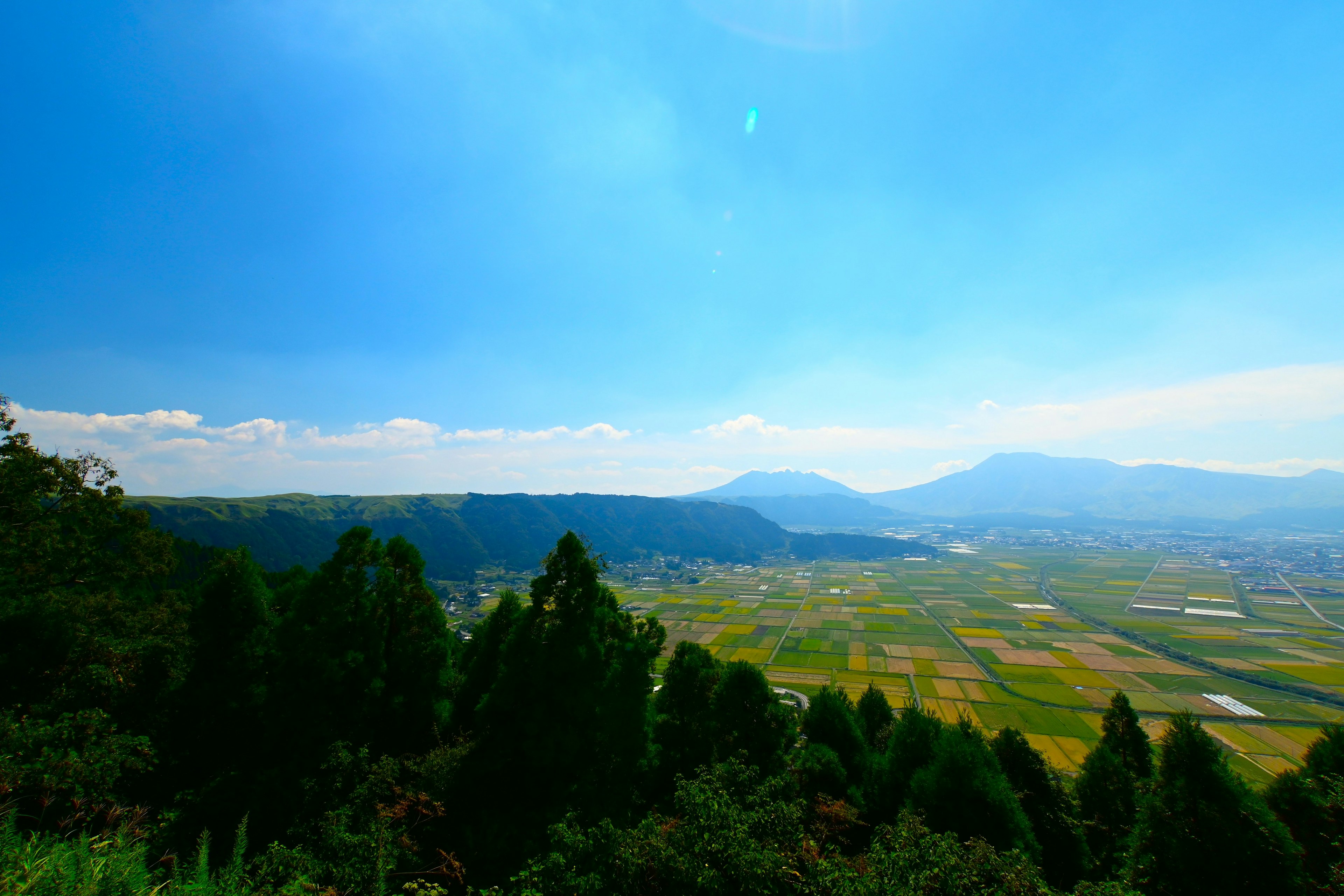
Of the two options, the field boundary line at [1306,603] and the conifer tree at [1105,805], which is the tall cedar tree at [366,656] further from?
the field boundary line at [1306,603]

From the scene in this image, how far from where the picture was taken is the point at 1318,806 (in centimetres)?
1605

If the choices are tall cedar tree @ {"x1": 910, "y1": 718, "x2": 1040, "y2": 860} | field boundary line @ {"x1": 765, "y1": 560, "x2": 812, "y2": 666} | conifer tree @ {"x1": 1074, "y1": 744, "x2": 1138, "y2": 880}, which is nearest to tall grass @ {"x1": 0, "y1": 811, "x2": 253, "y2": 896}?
tall cedar tree @ {"x1": 910, "y1": 718, "x2": 1040, "y2": 860}

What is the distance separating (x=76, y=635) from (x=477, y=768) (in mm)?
14307

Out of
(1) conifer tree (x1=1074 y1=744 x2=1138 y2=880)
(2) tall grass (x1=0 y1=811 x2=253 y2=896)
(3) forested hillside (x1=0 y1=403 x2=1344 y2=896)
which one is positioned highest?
(2) tall grass (x1=0 y1=811 x2=253 y2=896)

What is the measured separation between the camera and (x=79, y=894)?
5633 millimetres

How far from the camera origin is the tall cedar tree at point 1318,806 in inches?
587

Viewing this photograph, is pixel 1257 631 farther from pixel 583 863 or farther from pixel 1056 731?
pixel 583 863

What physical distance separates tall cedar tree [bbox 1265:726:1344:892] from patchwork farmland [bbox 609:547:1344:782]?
25.2 m

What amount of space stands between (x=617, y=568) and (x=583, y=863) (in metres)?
176

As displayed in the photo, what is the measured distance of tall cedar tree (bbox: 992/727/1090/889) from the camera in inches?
787

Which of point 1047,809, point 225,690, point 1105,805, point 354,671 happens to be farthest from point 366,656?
point 1105,805

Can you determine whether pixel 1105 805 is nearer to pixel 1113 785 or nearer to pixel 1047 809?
pixel 1113 785

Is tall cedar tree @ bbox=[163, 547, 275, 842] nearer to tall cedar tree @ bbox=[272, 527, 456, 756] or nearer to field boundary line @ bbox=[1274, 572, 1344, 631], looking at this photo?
tall cedar tree @ bbox=[272, 527, 456, 756]

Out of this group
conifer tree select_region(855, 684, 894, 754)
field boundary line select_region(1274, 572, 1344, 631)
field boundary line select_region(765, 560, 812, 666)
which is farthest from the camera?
field boundary line select_region(1274, 572, 1344, 631)
